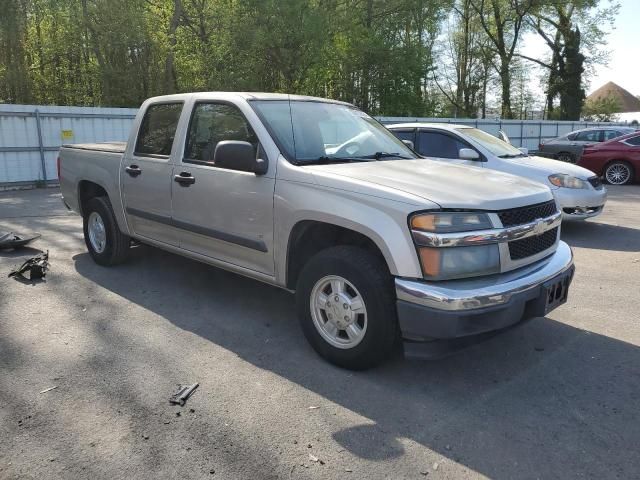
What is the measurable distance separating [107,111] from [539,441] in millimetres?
14406

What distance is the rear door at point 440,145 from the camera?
8039 millimetres

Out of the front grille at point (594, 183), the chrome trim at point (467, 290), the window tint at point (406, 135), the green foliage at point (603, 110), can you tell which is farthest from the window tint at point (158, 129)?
the green foliage at point (603, 110)

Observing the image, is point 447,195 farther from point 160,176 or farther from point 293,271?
point 160,176

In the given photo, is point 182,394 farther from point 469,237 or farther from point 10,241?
point 10,241

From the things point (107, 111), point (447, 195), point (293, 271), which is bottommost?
point (293, 271)

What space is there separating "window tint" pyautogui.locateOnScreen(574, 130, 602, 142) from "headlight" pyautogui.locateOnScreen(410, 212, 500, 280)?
50.2 feet

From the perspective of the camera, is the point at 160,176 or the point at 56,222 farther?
the point at 56,222

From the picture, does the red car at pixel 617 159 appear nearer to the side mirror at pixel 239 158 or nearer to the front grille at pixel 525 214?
the front grille at pixel 525 214

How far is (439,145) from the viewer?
8164 millimetres

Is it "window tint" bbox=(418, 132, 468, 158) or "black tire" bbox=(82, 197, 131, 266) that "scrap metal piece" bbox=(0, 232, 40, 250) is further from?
"window tint" bbox=(418, 132, 468, 158)

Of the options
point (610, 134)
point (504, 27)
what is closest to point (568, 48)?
point (504, 27)

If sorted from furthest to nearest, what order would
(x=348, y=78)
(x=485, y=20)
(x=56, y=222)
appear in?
(x=485, y=20) → (x=348, y=78) → (x=56, y=222)

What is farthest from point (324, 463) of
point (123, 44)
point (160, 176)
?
point (123, 44)

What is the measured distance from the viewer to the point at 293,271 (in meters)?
3.87
